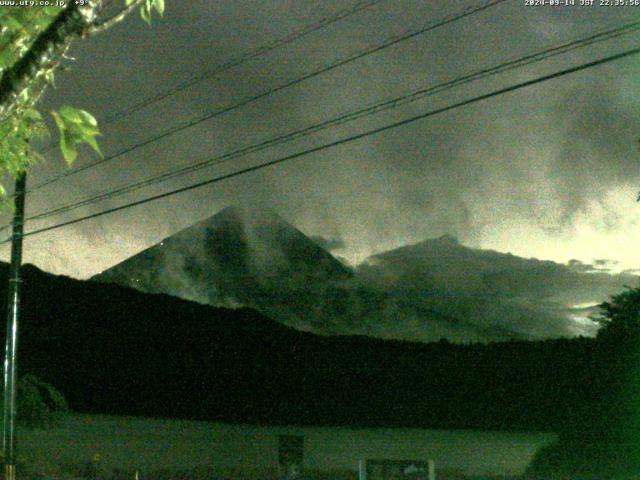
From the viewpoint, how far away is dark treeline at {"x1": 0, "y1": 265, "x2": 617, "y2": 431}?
24.6 metres

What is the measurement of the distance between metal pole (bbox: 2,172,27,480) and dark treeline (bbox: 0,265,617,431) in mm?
8620

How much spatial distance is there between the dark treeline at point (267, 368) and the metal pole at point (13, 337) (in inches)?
339

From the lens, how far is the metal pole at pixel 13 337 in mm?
18891

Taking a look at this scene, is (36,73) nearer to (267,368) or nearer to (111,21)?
(111,21)

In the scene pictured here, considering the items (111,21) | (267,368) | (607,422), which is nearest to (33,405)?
(267,368)

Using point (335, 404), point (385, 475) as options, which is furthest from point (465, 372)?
point (385, 475)

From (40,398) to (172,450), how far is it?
5765 mm

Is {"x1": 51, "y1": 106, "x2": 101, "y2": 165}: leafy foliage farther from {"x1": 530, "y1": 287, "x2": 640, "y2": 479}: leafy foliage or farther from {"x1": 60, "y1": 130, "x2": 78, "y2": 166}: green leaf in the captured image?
{"x1": 530, "y1": 287, "x2": 640, "y2": 479}: leafy foliage

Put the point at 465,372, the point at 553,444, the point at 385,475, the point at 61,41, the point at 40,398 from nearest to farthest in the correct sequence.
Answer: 1. the point at 61,41
2. the point at 385,475
3. the point at 553,444
4. the point at 40,398
5. the point at 465,372

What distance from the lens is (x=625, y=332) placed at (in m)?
23.6

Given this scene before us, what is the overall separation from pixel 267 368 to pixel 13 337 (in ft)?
44.1

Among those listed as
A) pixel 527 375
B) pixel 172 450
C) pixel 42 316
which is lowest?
pixel 172 450

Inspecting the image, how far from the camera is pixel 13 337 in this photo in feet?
63.4

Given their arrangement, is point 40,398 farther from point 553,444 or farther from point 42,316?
point 553,444
